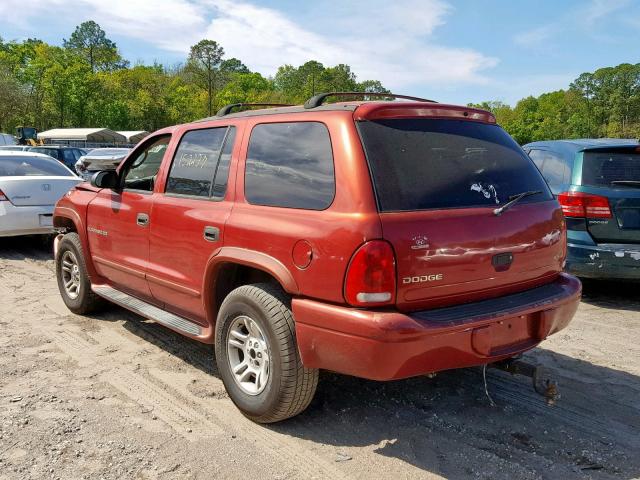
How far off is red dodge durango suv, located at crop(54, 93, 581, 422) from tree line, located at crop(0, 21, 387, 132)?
2169 inches

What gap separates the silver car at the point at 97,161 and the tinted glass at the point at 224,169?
44.4 ft

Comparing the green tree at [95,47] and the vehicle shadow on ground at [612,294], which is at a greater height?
the green tree at [95,47]

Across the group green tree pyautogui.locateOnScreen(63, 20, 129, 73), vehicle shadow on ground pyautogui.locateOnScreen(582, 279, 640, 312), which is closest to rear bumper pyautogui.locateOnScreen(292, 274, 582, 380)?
vehicle shadow on ground pyautogui.locateOnScreen(582, 279, 640, 312)

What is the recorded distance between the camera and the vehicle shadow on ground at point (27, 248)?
8.55 meters

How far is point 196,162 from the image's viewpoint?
397cm

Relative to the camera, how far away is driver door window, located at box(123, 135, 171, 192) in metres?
4.49

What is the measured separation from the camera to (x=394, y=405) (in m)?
3.56

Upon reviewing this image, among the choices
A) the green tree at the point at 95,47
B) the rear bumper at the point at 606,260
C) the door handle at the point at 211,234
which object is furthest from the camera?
the green tree at the point at 95,47

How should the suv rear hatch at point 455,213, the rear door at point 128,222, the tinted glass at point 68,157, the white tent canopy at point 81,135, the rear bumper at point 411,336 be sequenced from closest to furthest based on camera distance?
the rear bumper at point 411,336, the suv rear hatch at point 455,213, the rear door at point 128,222, the tinted glass at point 68,157, the white tent canopy at point 81,135

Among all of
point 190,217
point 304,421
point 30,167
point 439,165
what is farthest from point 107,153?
point 439,165

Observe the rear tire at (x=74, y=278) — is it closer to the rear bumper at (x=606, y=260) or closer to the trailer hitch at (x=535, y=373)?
the trailer hitch at (x=535, y=373)

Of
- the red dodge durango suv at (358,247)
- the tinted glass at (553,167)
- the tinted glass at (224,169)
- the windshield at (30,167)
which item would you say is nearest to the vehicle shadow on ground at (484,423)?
the red dodge durango suv at (358,247)

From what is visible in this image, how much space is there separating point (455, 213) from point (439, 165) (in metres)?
0.30

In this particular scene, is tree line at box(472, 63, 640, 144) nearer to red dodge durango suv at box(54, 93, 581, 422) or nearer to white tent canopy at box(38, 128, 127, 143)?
white tent canopy at box(38, 128, 127, 143)
